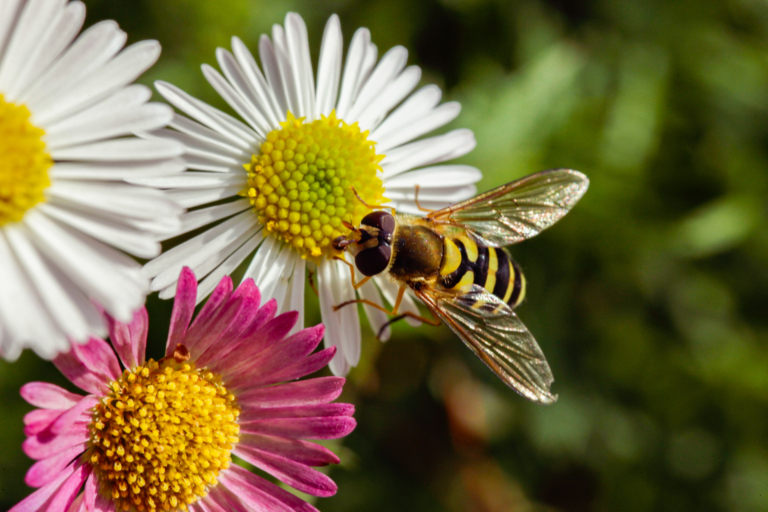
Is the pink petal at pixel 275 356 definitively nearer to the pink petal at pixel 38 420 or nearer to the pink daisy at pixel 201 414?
the pink daisy at pixel 201 414

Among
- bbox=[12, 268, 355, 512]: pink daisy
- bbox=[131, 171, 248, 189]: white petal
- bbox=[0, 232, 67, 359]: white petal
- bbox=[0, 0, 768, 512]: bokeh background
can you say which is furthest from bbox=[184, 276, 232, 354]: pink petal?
bbox=[0, 0, 768, 512]: bokeh background

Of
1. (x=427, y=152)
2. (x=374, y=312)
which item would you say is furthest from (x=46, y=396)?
(x=427, y=152)

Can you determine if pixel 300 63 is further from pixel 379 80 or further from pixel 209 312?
pixel 209 312

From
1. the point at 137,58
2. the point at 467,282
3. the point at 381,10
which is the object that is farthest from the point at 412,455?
the point at 137,58

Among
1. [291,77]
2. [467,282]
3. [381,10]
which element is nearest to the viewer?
[291,77]

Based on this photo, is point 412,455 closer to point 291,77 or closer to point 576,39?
point 291,77

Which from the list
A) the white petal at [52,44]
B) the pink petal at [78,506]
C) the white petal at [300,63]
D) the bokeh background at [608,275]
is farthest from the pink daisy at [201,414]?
the bokeh background at [608,275]
